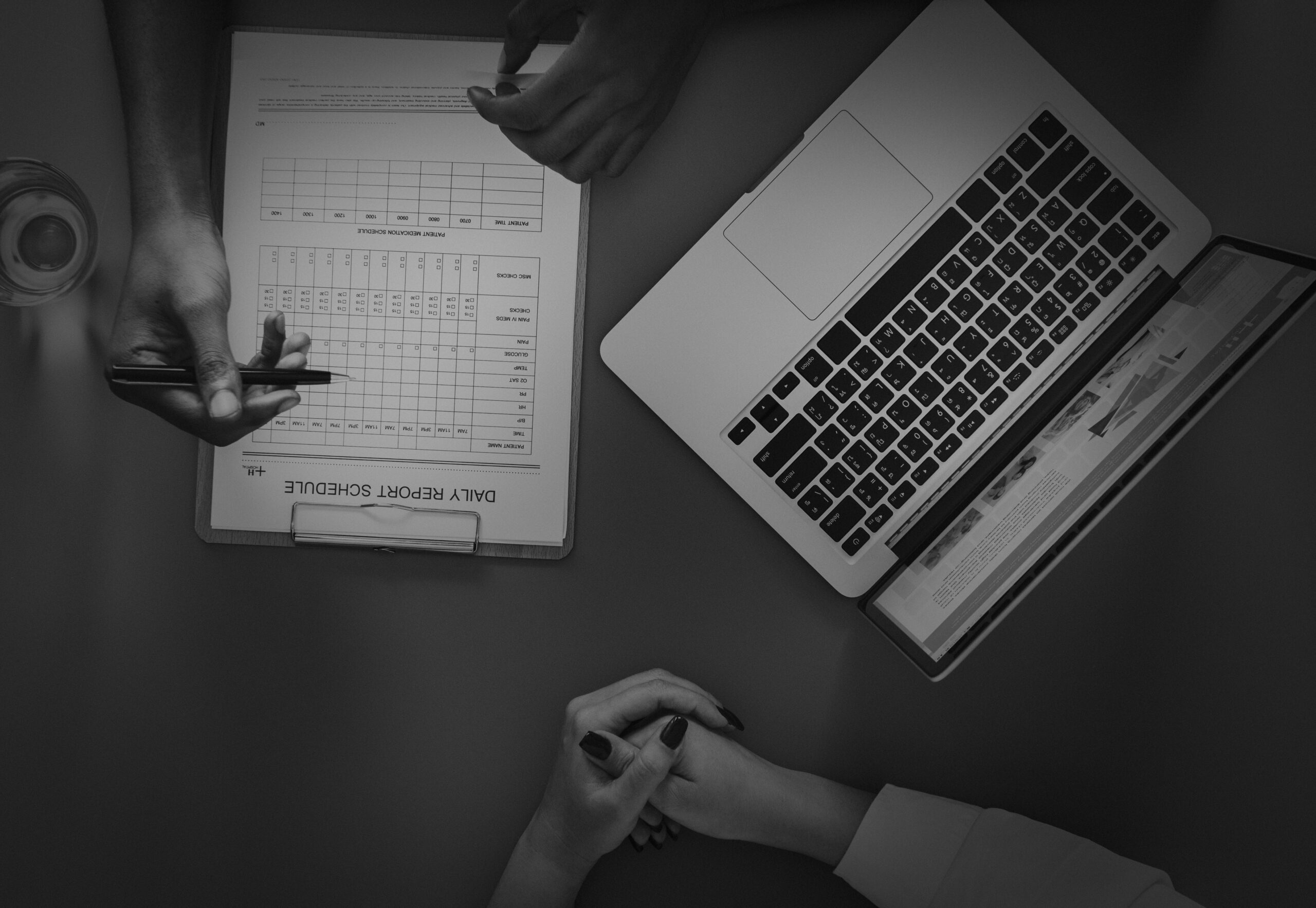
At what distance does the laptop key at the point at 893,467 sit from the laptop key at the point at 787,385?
4.0 inches

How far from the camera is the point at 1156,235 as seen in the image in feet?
2.38

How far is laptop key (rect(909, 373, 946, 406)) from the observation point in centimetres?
74

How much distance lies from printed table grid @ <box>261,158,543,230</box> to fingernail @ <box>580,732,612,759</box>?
465 millimetres

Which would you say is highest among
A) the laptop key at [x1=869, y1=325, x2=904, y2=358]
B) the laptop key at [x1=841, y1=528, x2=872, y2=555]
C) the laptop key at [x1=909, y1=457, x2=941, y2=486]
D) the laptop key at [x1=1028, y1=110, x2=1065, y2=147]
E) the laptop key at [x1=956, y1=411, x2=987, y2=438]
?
the laptop key at [x1=1028, y1=110, x2=1065, y2=147]

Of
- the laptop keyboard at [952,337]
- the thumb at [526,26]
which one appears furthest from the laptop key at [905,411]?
the thumb at [526,26]

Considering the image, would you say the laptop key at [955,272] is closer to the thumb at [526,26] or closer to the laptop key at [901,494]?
the laptop key at [901,494]

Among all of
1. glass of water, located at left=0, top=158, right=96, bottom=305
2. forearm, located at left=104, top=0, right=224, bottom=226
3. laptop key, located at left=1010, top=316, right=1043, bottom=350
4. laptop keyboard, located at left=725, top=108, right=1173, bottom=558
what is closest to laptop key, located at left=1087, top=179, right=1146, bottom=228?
laptop keyboard, located at left=725, top=108, right=1173, bottom=558

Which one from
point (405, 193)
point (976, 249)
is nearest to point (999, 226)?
point (976, 249)

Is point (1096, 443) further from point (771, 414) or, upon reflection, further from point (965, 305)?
point (771, 414)

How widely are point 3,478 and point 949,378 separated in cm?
91

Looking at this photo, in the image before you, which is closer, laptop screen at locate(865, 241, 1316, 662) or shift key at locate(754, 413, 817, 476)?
laptop screen at locate(865, 241, 1316, 662)

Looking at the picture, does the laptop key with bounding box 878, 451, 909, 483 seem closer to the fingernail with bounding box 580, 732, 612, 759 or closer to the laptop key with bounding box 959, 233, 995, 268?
the laptop key with bounding box 959, 233, 995, 268

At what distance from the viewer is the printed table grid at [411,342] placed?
2.54 ft

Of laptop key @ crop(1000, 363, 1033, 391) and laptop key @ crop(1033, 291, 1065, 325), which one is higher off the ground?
laptop key @ crop(1033, 291, 1065, 325)
